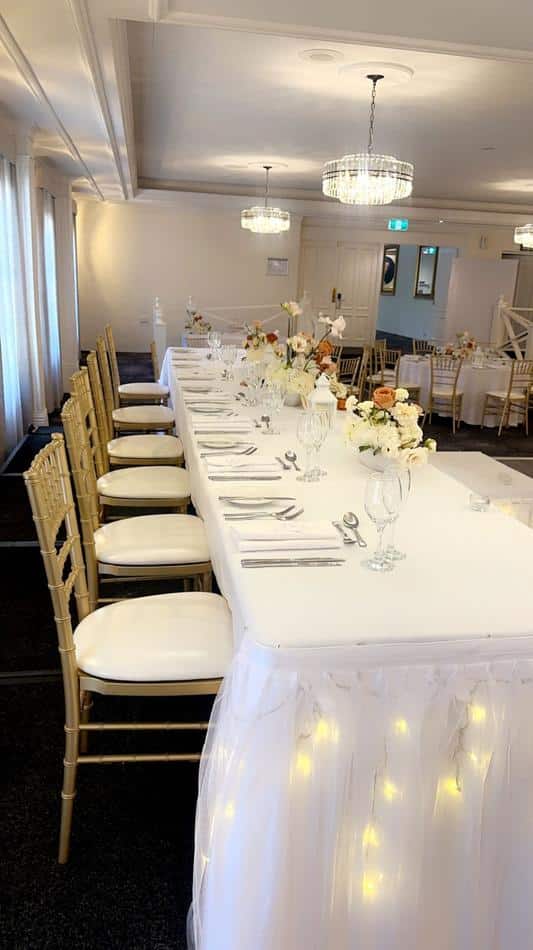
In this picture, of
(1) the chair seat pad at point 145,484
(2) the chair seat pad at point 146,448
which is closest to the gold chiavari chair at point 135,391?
(2) the chair seat pad at point 146,448

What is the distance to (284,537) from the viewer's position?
6.35 feet

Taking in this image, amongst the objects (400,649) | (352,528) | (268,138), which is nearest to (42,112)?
(268,138)

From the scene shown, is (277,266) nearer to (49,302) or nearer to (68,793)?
(49,302)

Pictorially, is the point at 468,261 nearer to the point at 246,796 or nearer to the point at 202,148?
the point at 202,148

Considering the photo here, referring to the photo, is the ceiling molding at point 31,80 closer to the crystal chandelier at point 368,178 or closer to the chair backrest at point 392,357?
the crystal chandelier at point 368,178

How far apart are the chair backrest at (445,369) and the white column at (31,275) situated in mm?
4409

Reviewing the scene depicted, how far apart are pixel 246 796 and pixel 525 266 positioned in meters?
15.6

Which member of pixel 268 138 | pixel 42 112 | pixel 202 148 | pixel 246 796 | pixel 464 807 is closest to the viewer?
pixel 246 796

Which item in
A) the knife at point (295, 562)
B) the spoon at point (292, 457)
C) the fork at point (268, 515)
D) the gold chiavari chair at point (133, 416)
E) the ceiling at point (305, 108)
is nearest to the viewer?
the knife at point (295, 562)

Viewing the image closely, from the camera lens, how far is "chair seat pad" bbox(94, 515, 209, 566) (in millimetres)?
2611

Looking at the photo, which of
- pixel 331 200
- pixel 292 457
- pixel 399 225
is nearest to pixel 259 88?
pixel 292 457

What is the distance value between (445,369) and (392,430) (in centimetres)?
647

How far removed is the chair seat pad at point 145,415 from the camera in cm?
500

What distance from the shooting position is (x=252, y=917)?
4.84 feet
